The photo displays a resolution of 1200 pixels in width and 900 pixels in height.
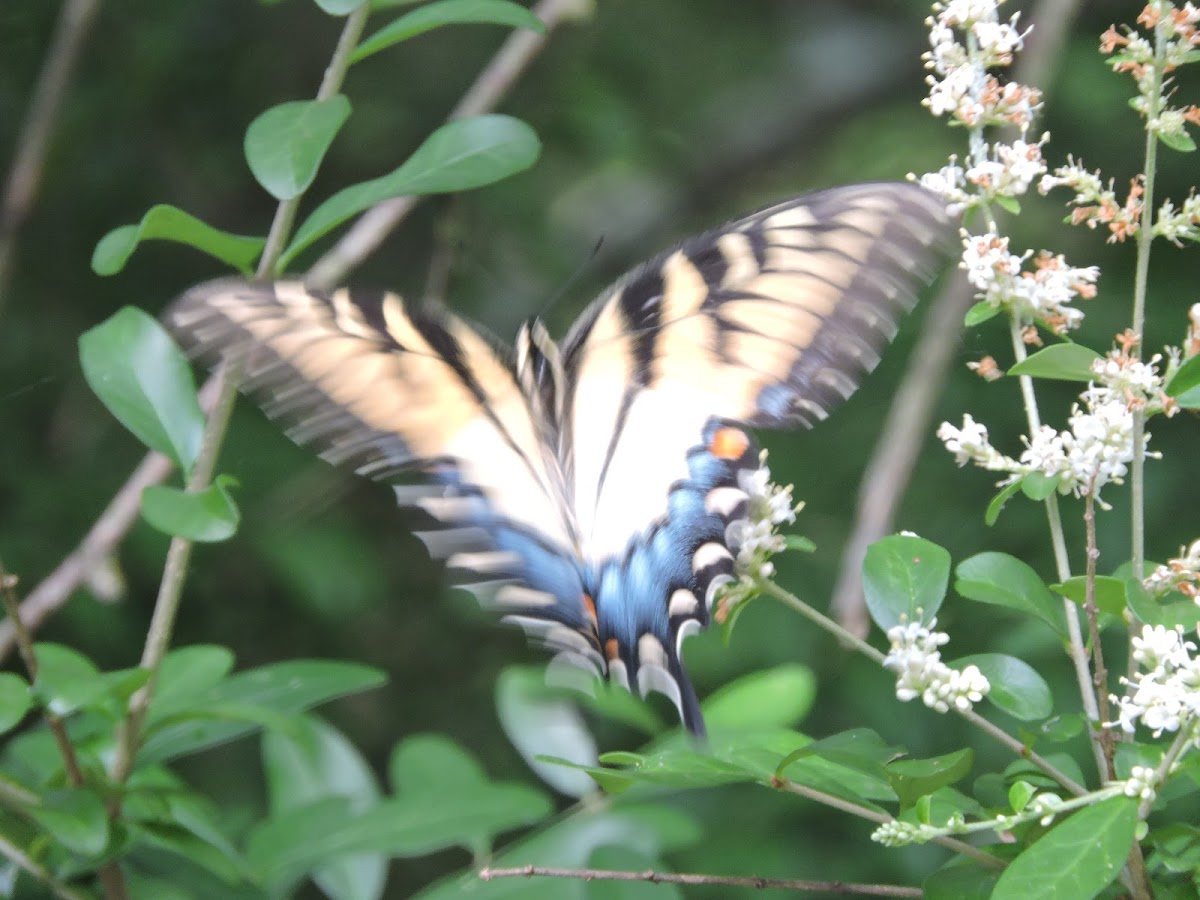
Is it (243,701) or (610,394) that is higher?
(610,394)

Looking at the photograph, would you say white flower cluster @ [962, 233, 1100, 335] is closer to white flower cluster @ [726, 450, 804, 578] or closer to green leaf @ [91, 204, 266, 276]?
white flower cluster @ [726, 450, 804, 578]

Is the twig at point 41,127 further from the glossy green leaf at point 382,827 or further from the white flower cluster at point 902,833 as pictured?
the white flower cluster at point 902,833

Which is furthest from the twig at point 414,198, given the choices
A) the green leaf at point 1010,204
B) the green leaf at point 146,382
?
the green leaf at point 1010,204

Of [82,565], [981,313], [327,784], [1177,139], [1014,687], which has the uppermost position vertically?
[1177,139]

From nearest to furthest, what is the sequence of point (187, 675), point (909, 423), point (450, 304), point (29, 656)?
point (29, 656)
point (187, 675)
point (909, 423)
point (450, 304)

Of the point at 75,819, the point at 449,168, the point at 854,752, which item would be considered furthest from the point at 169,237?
the point at 854,752

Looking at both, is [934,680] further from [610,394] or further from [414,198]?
[414,198]
